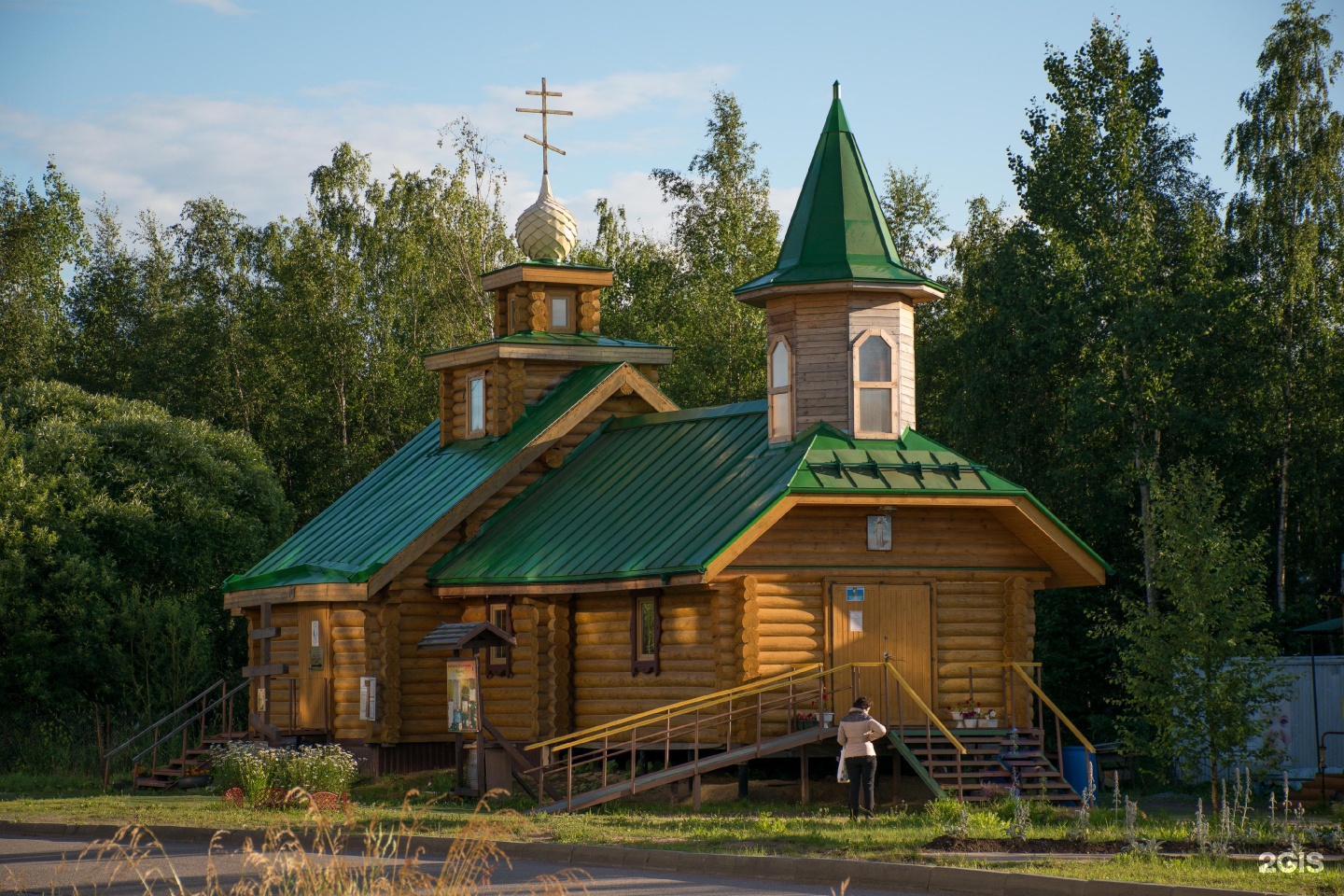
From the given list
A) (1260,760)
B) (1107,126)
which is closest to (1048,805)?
(1260,760)

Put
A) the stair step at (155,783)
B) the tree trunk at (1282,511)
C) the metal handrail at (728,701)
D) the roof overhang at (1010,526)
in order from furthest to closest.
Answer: the tree trunk at (1282,511) < the stair step at (155,783) < the roof overhang at (1010,526) < the metal handrail at (728,701)

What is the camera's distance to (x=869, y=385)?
2536cm

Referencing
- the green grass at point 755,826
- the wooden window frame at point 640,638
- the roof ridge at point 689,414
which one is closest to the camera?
the green grass at point 755,826

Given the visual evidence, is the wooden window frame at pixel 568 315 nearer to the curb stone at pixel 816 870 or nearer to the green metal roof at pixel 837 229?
the green metal roof at pixel 837 229

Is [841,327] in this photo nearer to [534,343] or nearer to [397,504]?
[534,343]

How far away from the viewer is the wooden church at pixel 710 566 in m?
23.4

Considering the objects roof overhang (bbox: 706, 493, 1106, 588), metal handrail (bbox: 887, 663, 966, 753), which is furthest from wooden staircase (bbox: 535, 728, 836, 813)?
roof overhang (bbox: 706, 493, 1106, 588)

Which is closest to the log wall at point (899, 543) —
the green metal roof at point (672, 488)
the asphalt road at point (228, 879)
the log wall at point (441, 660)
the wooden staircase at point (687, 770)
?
the green metal roof at point (672, 488)

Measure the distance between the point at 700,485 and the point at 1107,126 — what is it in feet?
52.5

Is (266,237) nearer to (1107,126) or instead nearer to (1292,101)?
(1107,126)

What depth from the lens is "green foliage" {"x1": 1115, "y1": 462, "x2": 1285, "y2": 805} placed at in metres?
24.0

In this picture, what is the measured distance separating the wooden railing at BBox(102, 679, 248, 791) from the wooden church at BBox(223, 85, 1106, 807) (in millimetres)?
1005

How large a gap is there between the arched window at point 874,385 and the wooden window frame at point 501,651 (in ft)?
20.5

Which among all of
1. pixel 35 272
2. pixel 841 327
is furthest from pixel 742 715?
pixel 35 272
